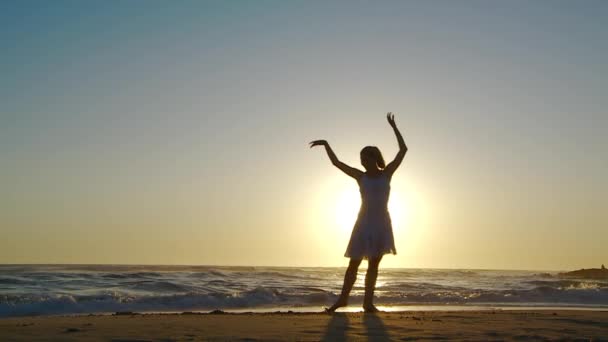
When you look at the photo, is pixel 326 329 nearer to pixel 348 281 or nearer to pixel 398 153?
pixel 348 281

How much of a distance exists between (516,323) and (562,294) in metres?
13.9

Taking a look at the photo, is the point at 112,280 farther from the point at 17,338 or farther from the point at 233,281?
the point at 17,338

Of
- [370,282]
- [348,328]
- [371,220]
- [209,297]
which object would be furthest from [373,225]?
[209,297]

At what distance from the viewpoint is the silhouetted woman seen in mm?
7422

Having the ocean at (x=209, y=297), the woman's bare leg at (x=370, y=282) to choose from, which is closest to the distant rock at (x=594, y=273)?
the ocean at (x=209, y=297)

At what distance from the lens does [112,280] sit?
20812 mm

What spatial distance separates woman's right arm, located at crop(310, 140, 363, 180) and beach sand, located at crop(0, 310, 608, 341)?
1.63 metres

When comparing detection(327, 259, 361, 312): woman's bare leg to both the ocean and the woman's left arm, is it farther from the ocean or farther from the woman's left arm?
the ocean

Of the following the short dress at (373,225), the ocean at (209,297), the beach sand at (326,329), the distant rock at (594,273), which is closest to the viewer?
the beach sand at (326,329)

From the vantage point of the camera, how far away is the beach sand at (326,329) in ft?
17.0

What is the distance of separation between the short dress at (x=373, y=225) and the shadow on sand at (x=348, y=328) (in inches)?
33.9

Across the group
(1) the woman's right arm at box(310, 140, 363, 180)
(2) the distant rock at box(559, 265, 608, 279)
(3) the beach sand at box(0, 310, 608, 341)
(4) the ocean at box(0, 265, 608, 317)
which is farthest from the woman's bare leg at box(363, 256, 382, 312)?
(2) the distant rock at box(559, 265, 608, 279)

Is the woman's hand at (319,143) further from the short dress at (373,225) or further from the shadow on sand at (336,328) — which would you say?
the shadow on sand at (336,328)

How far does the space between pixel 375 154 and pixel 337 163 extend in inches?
17.5
